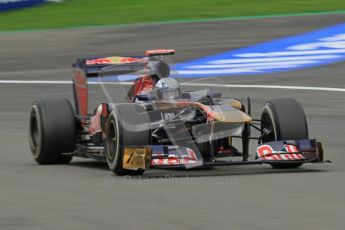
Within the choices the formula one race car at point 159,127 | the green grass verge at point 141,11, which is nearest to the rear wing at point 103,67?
the formula one race car at point 159,127

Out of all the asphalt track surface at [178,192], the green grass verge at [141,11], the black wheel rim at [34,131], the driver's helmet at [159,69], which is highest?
the green grass verge at [141,11]

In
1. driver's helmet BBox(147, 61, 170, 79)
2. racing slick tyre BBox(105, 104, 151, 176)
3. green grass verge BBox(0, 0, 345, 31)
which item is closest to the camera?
racing slick tyre BBox(105, 104, 151, 176)

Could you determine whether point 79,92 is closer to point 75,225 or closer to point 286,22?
point 75,225

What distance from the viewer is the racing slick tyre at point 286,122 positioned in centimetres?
970

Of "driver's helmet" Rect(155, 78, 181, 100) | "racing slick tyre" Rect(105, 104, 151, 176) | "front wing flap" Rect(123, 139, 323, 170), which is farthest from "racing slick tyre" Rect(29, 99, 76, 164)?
"front wing flap" Rect(123, 139, 323, 170)

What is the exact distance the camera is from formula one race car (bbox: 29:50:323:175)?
921cm

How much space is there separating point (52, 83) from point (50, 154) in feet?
27.4

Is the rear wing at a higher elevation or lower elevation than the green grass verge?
lower

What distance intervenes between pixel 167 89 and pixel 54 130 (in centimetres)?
131

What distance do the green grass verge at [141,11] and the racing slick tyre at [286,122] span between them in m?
15.2

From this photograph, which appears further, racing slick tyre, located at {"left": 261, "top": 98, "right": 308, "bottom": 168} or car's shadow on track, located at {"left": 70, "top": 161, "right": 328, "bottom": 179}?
racing slick tyre, located at {"left": 261, "top": 98, "right": 308, "bottom": 168}

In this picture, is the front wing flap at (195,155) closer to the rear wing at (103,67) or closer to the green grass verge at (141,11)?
the rear wing at (103,67)

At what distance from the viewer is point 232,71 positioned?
19750 millimetres

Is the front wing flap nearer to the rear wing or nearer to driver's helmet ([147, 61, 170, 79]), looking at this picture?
driver's helmet ([147, 61, 170, 79])
